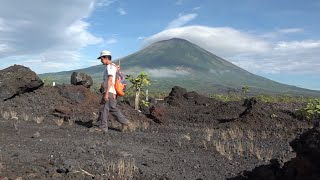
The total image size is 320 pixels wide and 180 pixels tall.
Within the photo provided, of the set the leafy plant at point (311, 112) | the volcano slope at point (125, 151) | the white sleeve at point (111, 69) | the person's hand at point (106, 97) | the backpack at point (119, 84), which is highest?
the white sleeve at point (111, 69)

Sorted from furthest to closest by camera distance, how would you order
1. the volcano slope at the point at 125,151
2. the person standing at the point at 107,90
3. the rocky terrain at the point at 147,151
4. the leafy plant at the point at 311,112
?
the leafy plant at the point at 311,112 < the person standing at the point at 107,90 < the volcano slope at the point at 125,151 < the rocky terrain at the point at 147,151

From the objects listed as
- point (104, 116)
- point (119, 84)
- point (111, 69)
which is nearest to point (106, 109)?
point (104, 116)

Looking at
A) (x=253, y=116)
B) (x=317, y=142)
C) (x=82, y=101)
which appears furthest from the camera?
(x=82, y=101)

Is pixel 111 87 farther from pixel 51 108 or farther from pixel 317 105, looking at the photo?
pixel 317 105

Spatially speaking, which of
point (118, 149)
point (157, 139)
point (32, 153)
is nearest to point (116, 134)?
point (157, 139)

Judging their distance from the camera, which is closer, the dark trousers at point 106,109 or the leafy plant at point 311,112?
the dark trousers at point 106,109

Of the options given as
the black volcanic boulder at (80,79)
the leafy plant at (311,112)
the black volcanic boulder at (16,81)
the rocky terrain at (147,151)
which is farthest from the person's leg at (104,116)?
the black volcanic boulder at (80,79)

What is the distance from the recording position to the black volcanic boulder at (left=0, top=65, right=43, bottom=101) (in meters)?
16.6

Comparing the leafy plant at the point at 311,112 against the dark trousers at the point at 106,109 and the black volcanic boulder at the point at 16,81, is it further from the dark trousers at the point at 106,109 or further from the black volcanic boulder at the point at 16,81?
the black volcanic boulder at the point at 16,81

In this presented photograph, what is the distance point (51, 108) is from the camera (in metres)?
15.3

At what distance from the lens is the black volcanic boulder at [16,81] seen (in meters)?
16.6

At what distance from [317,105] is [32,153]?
11.3 m

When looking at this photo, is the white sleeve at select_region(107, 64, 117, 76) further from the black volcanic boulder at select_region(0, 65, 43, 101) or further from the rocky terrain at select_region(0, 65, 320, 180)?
the black volcanic boulder at select_region(0, 65, 43, 101)

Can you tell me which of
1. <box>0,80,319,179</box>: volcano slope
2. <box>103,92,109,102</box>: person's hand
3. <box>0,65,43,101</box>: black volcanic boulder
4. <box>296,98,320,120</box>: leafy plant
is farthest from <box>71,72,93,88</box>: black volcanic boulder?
<box>103,92,109,102</box>: person's hand
